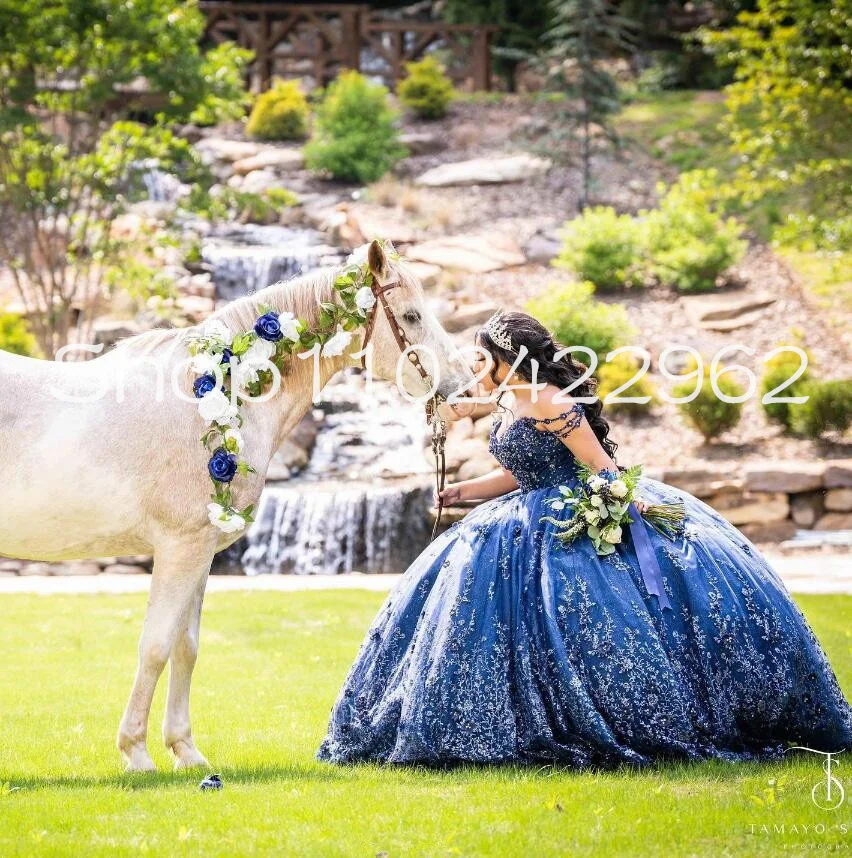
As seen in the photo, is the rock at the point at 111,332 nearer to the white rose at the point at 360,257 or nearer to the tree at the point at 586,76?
the tree at the point at 586,76

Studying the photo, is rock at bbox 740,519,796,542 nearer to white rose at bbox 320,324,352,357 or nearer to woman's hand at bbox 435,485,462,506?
woman's hand at bbox 435,485,462,506

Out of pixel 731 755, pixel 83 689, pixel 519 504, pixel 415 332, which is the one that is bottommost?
pixel 83 689

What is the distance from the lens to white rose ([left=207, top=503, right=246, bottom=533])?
14.9ft

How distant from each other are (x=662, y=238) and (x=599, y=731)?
1482cm

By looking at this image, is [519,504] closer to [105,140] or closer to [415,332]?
[415,332]

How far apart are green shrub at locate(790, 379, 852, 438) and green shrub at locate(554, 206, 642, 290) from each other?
463 cm

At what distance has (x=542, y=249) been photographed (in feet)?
64.1

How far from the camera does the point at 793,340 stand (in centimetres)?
1623

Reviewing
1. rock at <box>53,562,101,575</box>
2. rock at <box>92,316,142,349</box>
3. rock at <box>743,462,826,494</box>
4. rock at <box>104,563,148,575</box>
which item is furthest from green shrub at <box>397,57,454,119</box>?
rock at <box>53,562,101,575</box>

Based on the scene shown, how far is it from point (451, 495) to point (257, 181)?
1714cm

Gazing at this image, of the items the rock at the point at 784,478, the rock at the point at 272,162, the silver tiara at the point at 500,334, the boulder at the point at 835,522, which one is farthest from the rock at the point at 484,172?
the silver tiara at the point at 500,334

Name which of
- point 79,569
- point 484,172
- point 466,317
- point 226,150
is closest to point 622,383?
point 466,317

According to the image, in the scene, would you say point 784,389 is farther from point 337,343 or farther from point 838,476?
point 337,343

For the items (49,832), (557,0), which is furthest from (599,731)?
(557,0)
